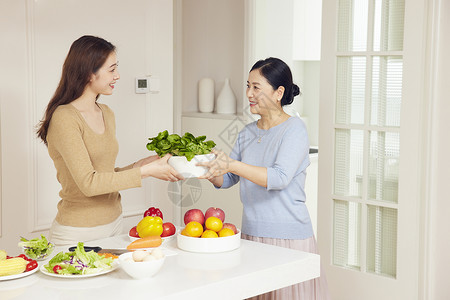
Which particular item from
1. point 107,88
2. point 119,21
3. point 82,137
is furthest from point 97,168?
point 119,21

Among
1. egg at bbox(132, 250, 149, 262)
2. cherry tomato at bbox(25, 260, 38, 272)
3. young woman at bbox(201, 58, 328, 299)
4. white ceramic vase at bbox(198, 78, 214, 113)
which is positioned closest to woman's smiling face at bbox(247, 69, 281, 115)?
young woman at bbox(201, 58, 328, 299)

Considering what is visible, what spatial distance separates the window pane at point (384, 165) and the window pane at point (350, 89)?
0.50ft

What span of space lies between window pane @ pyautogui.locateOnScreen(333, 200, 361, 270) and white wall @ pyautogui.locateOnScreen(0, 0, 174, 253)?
4.07ft

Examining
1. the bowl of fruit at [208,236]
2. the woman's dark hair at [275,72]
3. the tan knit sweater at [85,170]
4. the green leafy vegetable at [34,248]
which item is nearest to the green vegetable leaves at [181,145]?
the tan knit sweater at [85,170]

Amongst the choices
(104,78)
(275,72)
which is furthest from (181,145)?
(275,72)

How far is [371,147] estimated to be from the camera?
3.17 meters

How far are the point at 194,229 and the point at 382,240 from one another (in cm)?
141

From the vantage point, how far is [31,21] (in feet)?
10.3

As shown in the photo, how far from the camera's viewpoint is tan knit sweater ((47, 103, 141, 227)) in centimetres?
225

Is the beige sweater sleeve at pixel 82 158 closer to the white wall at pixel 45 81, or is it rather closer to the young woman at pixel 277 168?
the young woman at pixel 277 168

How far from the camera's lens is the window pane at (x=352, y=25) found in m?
3.17

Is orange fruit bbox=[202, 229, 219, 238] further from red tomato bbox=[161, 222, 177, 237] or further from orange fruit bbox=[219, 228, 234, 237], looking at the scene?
red tomato bbox=[161, 222, 177, 237]

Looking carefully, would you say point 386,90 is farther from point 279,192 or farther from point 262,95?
point 279,192

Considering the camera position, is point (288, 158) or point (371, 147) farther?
point (371, 147)
